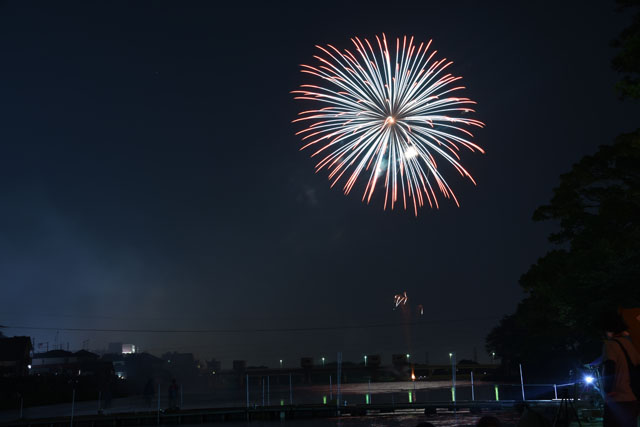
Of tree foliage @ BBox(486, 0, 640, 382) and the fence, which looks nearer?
tree foliage @ BBox(486, 0, 640, 382)

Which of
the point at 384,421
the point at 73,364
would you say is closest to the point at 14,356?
the point at 73,364

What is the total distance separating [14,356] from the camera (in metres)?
103

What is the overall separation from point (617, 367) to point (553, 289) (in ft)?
86.6

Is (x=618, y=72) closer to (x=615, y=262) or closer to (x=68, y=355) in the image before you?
(x=615, y=262)

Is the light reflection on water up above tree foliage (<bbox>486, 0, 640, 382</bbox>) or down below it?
below

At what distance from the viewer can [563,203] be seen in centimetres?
3023

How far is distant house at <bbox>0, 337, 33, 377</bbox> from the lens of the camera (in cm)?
10119

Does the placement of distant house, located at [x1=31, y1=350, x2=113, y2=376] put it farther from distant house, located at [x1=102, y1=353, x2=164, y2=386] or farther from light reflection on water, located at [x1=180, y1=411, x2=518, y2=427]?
light reflection on water, located at [x1=180, y1=411, x2=518, y2=427]

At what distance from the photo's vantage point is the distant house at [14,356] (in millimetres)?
101188

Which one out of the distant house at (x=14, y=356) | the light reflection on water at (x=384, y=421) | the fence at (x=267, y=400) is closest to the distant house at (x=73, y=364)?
the distant house at (x=14, y=356)

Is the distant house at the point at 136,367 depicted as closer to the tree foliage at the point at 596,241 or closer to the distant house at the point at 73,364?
the distant house at the point at 73,364

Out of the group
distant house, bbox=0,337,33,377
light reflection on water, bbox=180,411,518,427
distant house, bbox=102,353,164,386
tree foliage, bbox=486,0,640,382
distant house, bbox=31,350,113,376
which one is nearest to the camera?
tree foliage, bbox=486,0,640,382

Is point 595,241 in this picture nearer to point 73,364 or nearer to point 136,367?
point 73,364

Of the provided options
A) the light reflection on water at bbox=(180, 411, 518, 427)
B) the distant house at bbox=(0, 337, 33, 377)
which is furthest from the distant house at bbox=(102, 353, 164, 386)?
the light reflection on water at bbox=(180, 411, 518, 427)
